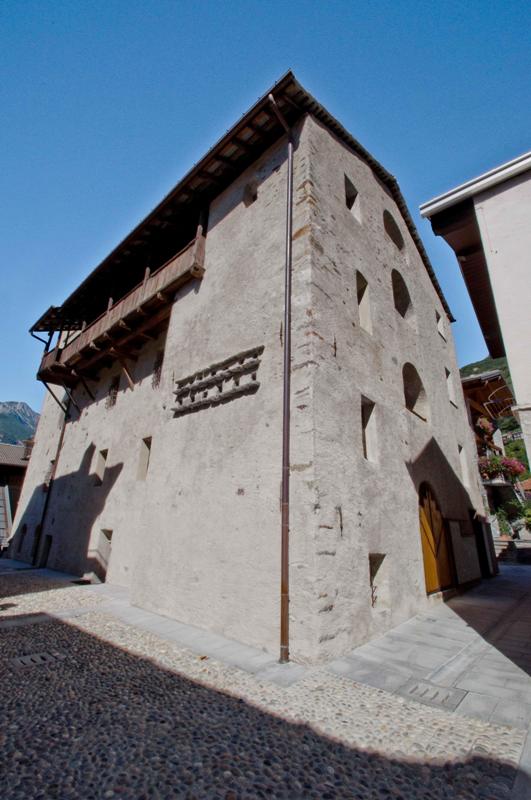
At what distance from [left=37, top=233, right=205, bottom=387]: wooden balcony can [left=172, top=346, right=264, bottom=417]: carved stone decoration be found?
303cm

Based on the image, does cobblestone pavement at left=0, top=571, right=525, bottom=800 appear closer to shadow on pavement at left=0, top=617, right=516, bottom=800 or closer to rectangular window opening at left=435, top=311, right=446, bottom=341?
shadow on pavement at left=0, top=617, right=516, bottom=800

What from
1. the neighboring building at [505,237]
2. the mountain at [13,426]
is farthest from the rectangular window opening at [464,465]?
the mountain at [13,426]

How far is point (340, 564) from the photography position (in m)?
5.21

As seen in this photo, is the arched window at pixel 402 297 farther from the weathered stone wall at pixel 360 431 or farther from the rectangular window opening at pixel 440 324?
the rectangular window opening at pixel 440 324

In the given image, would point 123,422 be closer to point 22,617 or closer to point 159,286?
point 159,286

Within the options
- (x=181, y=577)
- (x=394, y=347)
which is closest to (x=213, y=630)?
(x=181, y=577)

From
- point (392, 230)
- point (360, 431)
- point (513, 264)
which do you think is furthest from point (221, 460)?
point (392, 230)

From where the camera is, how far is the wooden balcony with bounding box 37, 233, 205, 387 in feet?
31.3

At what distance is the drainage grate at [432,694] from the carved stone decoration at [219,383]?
446 centimetres

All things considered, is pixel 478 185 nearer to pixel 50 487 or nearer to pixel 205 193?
pixel 205 193

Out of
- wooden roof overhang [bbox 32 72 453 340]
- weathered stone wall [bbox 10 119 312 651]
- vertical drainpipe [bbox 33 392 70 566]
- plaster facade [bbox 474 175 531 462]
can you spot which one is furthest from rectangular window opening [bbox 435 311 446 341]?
vertical drainpipe [bbox 33 392 70 566]

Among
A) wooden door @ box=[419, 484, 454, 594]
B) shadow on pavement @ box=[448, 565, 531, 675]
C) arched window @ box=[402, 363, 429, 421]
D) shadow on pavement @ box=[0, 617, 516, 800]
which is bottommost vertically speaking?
shadow on pavement @ box=[0, 617, 516, 800]

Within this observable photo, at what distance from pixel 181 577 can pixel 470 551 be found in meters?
8.52

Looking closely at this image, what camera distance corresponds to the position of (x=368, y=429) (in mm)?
7121
